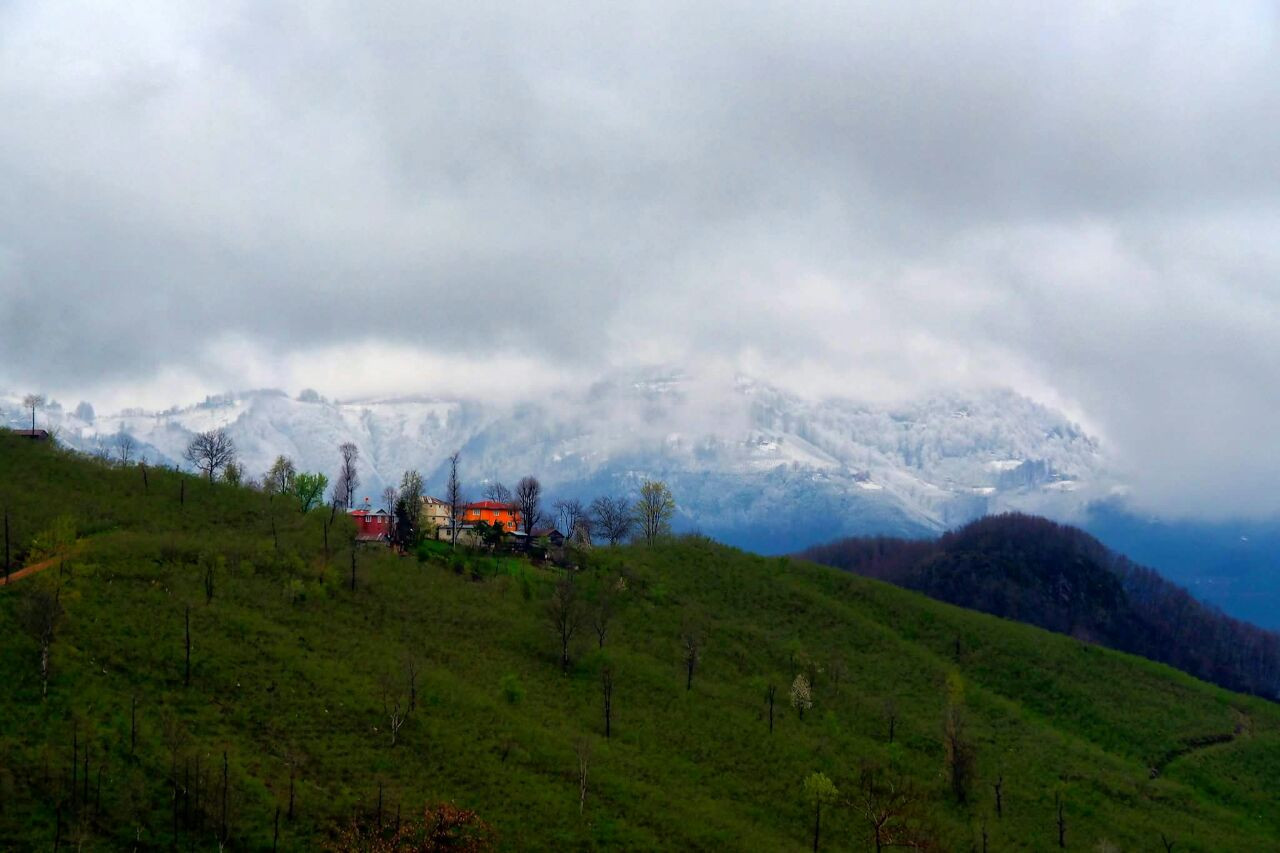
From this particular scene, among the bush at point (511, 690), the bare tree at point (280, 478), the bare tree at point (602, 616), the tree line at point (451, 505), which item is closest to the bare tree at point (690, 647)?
the bare tree at point (602, 616)

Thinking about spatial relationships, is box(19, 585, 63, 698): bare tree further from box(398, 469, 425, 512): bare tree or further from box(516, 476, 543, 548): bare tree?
box(516, 476, 543, 548): bare tree

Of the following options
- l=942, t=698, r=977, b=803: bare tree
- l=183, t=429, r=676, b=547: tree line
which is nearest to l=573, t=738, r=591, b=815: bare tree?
l=942, t=698, r=977, b=803: bare tree

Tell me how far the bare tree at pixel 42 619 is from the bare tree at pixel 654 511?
8905 cm

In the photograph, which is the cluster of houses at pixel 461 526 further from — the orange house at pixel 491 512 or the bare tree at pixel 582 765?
the bare tree at pixel 582 765

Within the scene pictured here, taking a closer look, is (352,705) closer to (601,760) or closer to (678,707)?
(601,760)

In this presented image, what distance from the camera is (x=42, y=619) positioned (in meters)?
72.2

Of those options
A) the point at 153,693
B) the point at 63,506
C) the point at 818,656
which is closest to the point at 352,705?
the point at 153,693

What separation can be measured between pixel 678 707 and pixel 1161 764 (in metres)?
51.2

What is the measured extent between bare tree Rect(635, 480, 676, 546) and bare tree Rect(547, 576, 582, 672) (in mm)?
46623

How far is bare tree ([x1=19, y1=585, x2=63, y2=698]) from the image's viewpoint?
2808 inches

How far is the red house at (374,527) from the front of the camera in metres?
126

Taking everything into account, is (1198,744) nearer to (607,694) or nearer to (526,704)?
(607,694)

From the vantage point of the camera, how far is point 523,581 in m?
115

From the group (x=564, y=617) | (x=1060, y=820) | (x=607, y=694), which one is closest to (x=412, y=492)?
(x=564, y=617)
